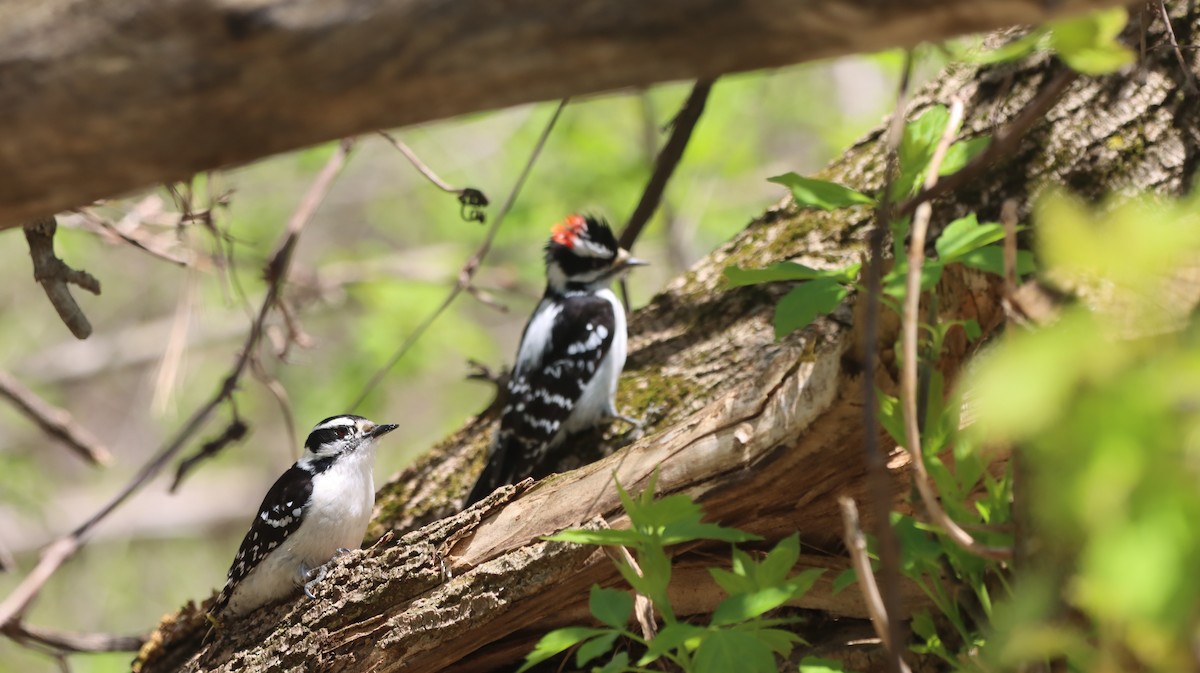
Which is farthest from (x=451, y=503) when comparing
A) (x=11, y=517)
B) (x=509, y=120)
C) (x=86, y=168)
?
(x=11, y=517)

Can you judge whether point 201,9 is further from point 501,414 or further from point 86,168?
point 501,414

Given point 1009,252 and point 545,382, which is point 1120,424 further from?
point 545,382

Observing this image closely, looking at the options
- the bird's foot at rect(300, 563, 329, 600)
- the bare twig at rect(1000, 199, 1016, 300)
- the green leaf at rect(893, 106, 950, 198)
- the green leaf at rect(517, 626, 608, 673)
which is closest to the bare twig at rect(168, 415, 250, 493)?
the bird's foot at rect(300, 563, 329, 600)

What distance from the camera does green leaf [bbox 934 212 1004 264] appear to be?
183 cm

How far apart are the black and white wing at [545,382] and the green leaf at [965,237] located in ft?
7.67

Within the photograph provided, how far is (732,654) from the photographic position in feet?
5.81

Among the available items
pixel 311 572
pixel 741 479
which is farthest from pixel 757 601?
pixel 311 572

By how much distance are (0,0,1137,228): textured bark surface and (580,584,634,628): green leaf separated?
3.30 feet

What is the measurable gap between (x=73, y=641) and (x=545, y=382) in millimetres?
2114

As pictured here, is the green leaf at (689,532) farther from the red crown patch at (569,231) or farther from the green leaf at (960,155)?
the red crown patch at (569,231)

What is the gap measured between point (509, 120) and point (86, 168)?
27.9ft

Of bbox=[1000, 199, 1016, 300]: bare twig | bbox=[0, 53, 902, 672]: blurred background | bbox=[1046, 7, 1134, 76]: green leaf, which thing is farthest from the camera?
bbox=[0, 53, 902, 672]: blurred background

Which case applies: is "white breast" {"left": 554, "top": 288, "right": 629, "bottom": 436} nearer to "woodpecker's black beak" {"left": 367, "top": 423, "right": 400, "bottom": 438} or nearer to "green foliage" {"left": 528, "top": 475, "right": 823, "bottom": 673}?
"woodpecker's black beak" {"left": 367, "top": 423, "right": 400, "bottom": 438}

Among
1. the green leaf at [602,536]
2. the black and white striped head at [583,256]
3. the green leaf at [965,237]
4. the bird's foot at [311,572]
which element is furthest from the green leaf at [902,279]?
the black and white striped head at [583,256]
